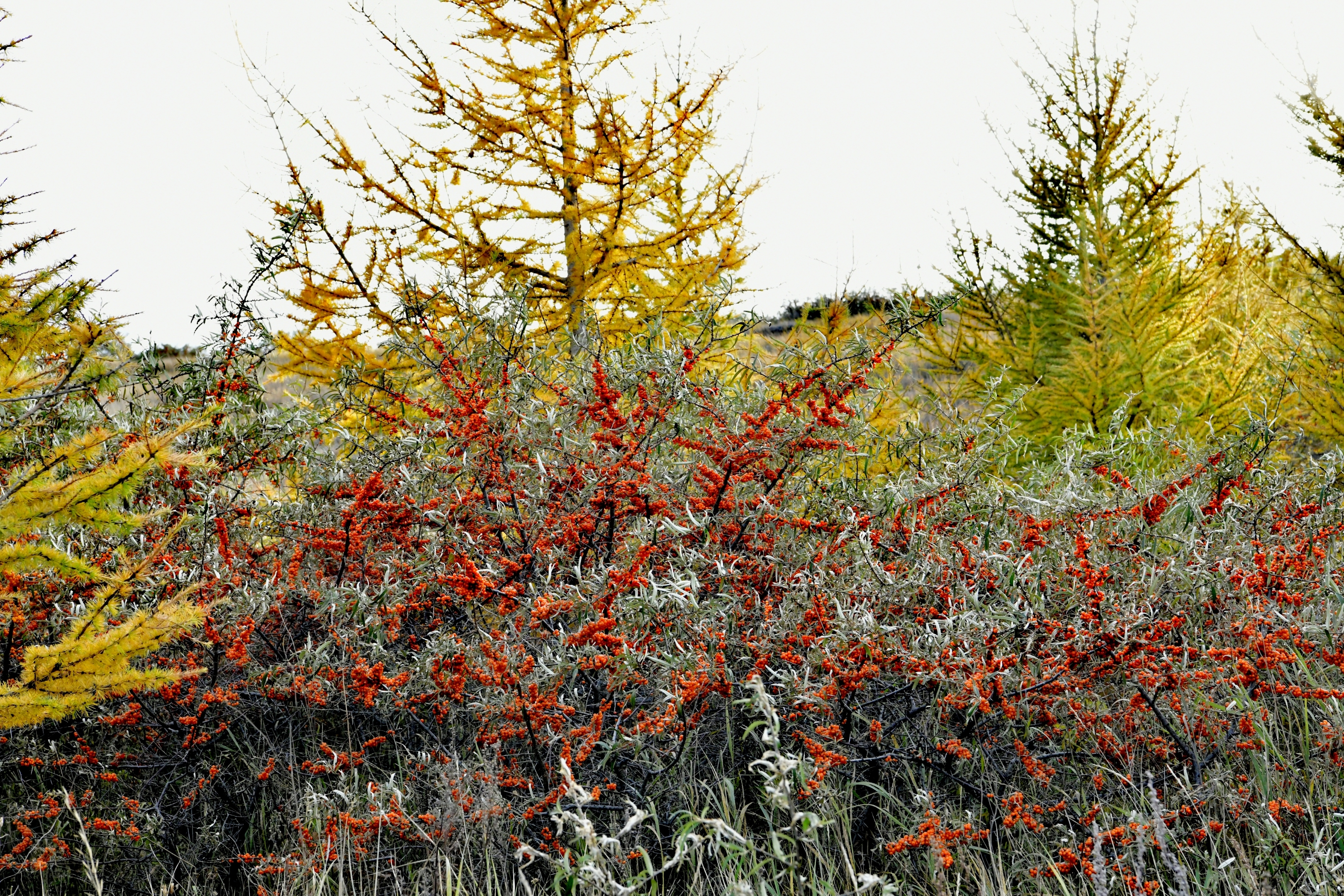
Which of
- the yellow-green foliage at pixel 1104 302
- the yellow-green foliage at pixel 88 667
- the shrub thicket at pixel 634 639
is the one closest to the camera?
the yellow-green foliage at pixel 88 667

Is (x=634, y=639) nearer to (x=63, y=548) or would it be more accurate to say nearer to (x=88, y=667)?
(x=88, y=667)

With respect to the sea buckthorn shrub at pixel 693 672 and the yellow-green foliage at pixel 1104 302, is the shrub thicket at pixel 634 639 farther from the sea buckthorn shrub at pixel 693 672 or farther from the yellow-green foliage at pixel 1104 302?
the yellow-green foliage at pixel 1104 302

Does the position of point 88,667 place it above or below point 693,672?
above

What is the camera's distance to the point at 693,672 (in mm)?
2490

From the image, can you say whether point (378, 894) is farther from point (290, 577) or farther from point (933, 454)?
point (933, 454)

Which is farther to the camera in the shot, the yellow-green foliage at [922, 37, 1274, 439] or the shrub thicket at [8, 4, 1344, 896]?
the yellow-green foliage at [922, 37, 1274, 439]

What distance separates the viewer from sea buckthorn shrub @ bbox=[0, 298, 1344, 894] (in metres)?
2.40

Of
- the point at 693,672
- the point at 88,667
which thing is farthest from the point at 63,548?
the point at 693,672

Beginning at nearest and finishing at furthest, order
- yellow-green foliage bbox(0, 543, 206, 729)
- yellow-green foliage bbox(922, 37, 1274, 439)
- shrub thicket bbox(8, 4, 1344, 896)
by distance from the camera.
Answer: yellow-green foliage bbox(0, 543, 206, 729) < shrub thicket bbox(8, 4, 1344, 896) < yellow-green foliage bbox(922, 37, 1274, 439)

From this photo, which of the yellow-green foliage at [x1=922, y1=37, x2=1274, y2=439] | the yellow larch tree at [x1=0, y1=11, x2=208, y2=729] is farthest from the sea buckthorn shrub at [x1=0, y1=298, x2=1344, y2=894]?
the yellow-green foliage at [x1=922, y1=37, x2=1274, y2=439]

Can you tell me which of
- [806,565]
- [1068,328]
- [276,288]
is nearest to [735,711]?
[806,565]

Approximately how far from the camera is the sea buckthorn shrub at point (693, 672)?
240cm

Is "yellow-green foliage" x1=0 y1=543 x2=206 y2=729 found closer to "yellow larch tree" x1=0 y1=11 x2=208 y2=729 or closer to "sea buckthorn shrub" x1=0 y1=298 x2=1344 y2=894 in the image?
"yellow larch tree" x1=0 y1=11 x2=208 y2=729

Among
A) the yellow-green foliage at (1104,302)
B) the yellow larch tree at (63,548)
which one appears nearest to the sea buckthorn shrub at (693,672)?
the yellow larch tree at (63,548)
